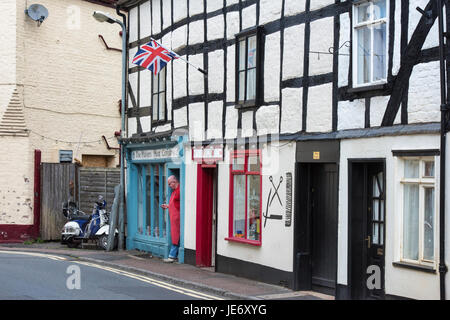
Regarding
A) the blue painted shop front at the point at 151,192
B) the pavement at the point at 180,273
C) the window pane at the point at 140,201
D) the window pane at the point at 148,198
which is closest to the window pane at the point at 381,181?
the pavement at the point at 180,273

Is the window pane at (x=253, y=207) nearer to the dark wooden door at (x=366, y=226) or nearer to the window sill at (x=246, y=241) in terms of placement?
the window sill at (x=246, y=241)

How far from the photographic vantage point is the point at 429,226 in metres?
9.31

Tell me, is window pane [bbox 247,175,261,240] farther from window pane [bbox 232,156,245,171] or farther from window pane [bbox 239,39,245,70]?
window pane [bbox 239,39,245,70]

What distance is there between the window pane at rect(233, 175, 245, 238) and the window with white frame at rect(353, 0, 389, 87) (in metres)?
4.11

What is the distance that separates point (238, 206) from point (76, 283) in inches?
154

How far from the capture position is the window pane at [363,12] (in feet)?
34.8

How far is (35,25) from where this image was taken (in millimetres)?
20594

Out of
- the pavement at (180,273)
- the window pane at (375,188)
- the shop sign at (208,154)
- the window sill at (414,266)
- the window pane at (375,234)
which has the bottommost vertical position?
the pavement at (180,273)

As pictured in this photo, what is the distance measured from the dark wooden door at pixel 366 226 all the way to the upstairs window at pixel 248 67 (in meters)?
3.18

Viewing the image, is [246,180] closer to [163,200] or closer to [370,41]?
[163,200]

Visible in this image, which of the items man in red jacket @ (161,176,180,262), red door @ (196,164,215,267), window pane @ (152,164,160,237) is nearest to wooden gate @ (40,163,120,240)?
window pane @ (152,164,160,237)

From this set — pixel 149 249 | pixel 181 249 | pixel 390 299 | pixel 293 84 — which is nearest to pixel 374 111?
pixel 293 84

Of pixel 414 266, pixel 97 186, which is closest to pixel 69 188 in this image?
pixel 97 186

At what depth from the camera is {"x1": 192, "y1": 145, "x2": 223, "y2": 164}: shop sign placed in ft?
46.9
